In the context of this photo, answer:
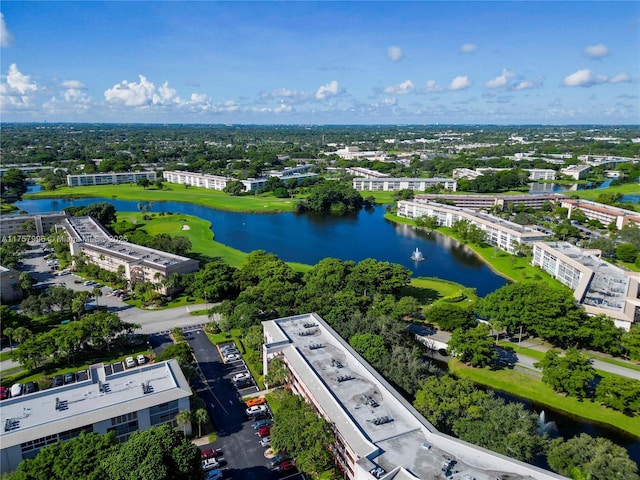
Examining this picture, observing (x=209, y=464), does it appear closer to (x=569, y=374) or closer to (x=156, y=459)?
(x=156, y=459)

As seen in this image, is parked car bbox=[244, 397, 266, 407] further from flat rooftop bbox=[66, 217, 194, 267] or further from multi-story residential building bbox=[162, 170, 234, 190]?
multi-story residential building bbox=[162, 170, 234, 190]

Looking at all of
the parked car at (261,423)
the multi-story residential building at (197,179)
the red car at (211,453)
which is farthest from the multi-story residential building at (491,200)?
the red car at (211,453)

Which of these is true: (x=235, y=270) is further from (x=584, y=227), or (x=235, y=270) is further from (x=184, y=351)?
(x=584, y=227)

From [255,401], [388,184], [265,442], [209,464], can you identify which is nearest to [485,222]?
→ [388,184]

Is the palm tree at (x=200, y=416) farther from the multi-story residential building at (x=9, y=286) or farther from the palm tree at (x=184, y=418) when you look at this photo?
the multi-story residential building at (x=9, y=286)

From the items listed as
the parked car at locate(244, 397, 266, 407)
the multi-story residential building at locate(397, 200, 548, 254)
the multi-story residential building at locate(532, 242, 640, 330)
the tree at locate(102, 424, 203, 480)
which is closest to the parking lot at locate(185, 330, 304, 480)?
the parked car at locate(244, 397, 266, 407)
